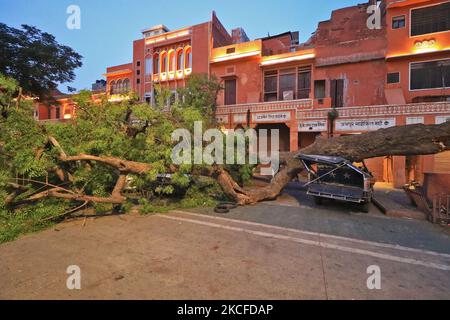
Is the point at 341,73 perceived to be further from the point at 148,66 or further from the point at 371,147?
the point at 148,66

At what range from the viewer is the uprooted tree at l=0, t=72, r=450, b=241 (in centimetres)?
624

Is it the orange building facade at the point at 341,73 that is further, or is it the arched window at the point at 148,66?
the arched window at the point at 148,66

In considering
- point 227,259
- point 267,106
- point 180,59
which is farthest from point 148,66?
point 227,259

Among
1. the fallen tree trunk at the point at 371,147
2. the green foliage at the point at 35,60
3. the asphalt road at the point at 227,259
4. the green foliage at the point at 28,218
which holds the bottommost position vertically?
the asphalt road at the point at 227,259

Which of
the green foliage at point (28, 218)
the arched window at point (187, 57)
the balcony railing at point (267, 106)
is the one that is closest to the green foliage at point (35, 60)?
the arched window at point (187, 57)

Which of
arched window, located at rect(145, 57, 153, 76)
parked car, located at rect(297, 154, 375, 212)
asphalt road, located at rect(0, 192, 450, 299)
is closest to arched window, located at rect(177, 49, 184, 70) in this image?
arched window, located at rect(145, 57, 153, 76)

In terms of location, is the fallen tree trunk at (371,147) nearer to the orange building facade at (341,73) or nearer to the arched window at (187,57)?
the orange building facade at (341,73)

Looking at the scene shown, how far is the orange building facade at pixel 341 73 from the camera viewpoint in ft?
46.6

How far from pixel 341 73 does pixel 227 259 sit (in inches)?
659

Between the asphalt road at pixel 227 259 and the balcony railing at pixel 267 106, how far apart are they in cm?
1056

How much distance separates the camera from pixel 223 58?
20.0 m

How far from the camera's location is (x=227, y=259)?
4.36 m
